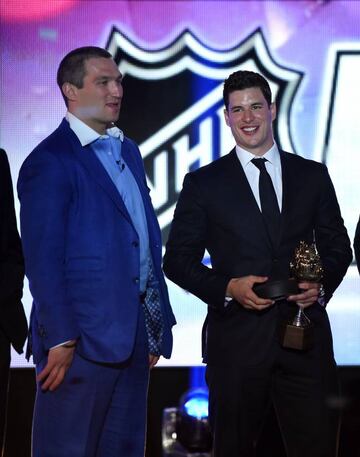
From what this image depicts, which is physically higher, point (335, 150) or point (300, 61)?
point (300, 61)

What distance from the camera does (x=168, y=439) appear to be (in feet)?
12.5

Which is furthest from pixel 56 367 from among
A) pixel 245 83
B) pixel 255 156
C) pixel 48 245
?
pixel 245 83

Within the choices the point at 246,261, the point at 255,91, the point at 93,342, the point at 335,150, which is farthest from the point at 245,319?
the point at 335,150

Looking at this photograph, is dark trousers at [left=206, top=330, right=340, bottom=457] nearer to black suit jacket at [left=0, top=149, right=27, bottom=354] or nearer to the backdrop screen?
black suit jacket at [left=0, top=149, right=27, bottom=354]

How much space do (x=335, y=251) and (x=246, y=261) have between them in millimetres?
330

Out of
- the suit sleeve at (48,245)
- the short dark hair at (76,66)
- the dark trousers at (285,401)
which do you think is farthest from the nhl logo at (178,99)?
the suit sleeve at (48,245)

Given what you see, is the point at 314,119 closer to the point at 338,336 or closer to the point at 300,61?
the point at 300,61

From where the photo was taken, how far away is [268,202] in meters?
2.91

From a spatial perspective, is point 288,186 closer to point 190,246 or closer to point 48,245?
point 190,246

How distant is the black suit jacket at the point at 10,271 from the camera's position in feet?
8.96

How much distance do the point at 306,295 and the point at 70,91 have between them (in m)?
1.05

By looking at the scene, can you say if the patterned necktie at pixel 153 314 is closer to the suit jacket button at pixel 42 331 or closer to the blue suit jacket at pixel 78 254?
the blue suit jacket at pixel 78 254

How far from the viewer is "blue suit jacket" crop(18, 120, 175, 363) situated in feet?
8.13

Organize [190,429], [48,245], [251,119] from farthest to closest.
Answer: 1. [190,429]
2. [251,119]
3. [48,245]
